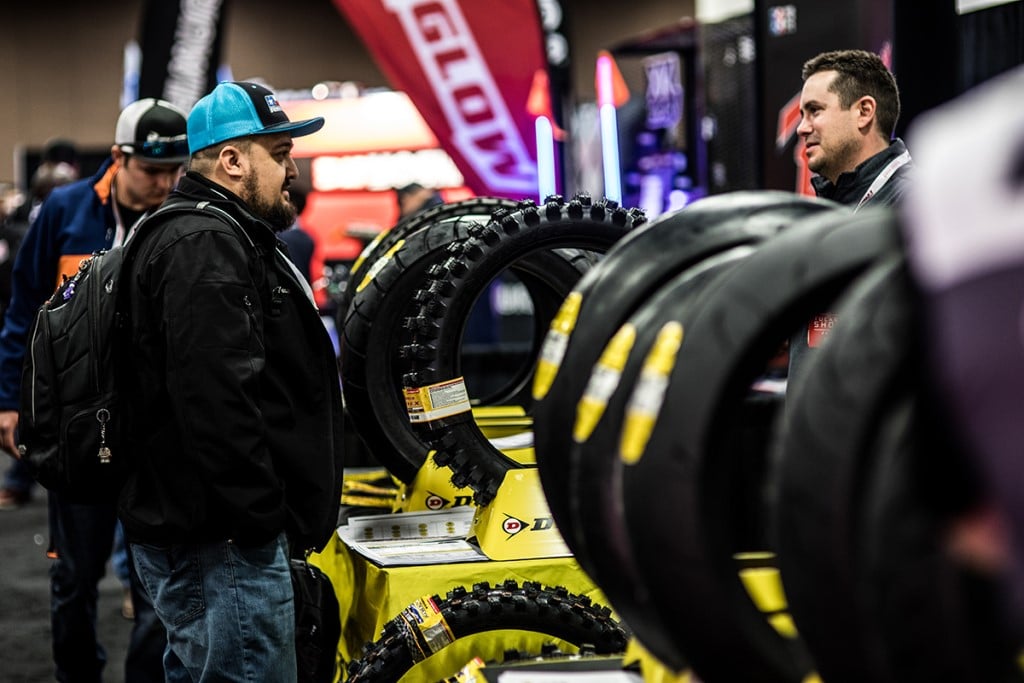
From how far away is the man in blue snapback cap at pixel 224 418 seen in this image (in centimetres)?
250

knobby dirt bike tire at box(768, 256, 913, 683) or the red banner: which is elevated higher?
the red banner

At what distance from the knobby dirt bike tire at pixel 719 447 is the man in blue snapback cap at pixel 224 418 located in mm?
1293

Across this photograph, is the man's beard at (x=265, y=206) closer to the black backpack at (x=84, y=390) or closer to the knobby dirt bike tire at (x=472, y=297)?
the black backpack at (x=84, y=390)

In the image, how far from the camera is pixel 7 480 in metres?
8.38

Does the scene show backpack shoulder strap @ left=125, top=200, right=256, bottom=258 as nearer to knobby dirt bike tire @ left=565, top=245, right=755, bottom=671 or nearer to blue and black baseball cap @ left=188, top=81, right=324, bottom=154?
blue and black baseball cap @ left=188, top=81, right=324, bottom=154

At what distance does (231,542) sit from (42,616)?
11.3 feet

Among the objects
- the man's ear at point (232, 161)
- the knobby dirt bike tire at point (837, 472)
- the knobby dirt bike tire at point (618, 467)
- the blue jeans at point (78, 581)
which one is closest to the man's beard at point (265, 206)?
the man's ear at point (232, 161)

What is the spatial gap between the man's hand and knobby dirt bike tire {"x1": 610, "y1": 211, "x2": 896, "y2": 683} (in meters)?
3.19

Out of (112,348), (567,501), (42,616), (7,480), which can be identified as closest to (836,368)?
(567,501)

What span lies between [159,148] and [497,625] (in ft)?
6.16

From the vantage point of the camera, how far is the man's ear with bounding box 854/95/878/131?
351cm

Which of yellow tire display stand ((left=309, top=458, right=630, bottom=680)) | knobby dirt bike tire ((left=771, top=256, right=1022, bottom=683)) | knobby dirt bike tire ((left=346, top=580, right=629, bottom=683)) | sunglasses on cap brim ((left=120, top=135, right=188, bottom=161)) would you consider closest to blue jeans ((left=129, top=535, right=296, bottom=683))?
knobby dirt bike tire ((left=346, top=580, right=629, bottom=683))

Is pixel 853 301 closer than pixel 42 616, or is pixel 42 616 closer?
pixel 853 301

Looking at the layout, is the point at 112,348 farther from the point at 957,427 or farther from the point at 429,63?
the point at 429,63
